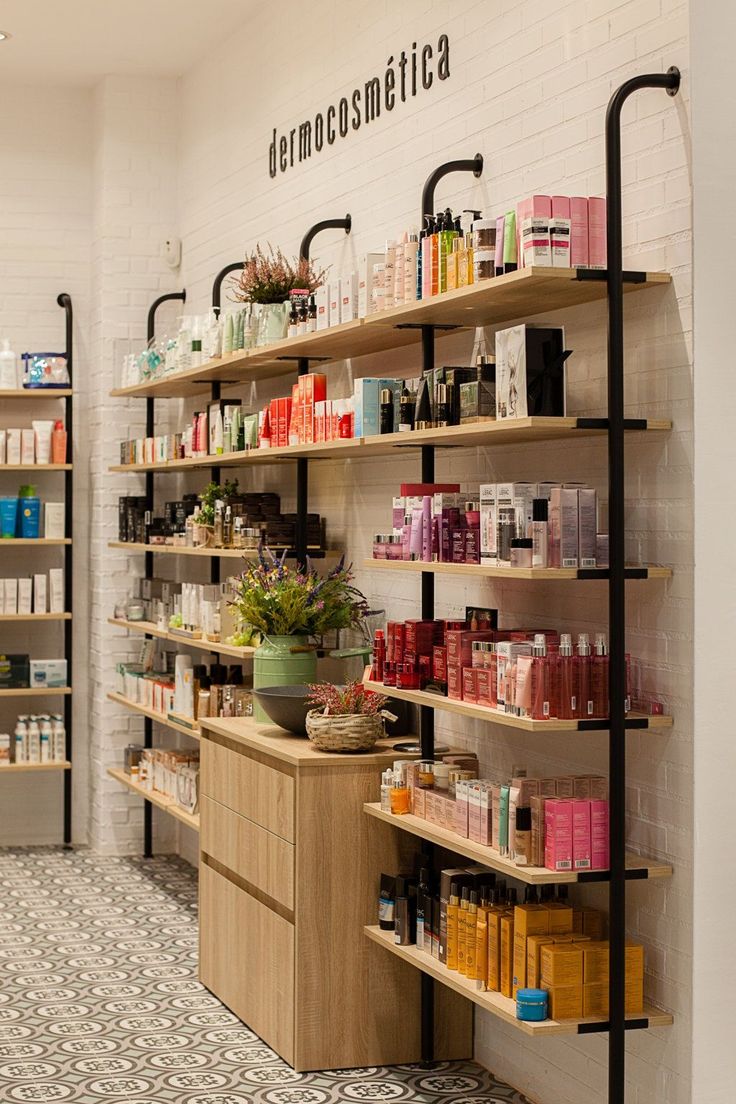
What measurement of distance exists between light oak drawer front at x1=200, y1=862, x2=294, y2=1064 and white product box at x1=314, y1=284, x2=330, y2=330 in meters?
1.93

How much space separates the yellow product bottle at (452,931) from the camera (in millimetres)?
3949

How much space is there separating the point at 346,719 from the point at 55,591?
353 centimetres

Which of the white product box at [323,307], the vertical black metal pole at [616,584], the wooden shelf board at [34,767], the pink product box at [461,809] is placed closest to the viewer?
the vertical black metal pole at [616,584]

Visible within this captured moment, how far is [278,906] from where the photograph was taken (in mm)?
4633

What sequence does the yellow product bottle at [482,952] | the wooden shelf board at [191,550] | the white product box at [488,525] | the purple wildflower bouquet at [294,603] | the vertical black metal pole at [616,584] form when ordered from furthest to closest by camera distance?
the wooden shelf board at [191,550] → the purple wildflower bouquet at [294,603] → the yellow product bottle at [482,952] → the white product box at [488,525] → the vertical black metal pole at [616,584]

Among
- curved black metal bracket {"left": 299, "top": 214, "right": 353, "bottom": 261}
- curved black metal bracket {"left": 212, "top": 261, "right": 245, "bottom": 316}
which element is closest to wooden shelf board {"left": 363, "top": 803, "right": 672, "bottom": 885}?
curved black metal bracket {"left": 299, "top": 214, "right": 353, "bottom": 261}

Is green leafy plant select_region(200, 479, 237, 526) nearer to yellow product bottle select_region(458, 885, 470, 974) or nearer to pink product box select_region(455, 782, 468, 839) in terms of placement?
pink product box select_region(455, 782, 468, 839)

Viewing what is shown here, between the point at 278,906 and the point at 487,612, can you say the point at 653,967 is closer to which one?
the point at 487,612

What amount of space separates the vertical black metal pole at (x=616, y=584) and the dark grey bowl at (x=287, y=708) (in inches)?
61.0

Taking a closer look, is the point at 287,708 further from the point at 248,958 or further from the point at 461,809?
the point at 461,809

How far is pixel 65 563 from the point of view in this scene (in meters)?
7.83

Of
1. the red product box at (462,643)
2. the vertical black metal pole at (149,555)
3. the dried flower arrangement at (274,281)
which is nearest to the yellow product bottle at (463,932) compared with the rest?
the red product box at (462,643)

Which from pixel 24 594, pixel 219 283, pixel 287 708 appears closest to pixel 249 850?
pixel 287 708

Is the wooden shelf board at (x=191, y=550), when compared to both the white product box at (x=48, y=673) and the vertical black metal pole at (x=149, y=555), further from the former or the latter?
the white product box at (x=48, y=673)
